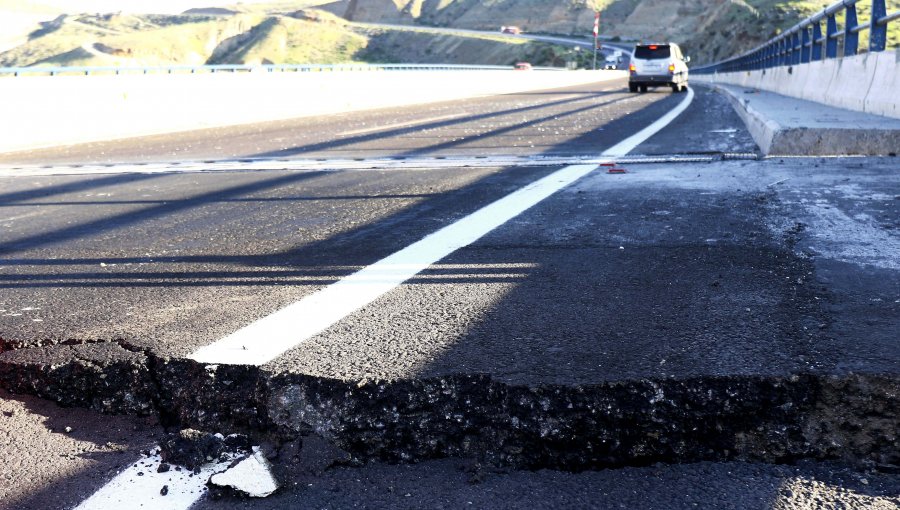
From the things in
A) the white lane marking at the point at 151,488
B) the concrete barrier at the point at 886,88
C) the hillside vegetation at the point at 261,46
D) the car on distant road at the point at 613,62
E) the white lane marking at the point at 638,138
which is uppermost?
the hillside vegetation at the point at 261,46

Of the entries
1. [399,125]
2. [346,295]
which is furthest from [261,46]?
[346,295]

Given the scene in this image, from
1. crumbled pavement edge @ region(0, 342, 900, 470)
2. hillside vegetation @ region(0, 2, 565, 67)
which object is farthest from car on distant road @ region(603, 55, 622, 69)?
crumbled pavement edge @ region(0, 342, 900, 470)

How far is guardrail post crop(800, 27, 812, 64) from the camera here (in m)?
16.4

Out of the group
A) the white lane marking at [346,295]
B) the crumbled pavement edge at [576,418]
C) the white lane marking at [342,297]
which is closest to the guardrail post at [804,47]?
the white lane marking at [346,295]

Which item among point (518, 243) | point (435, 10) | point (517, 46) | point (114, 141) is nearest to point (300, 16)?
point (435, 10)

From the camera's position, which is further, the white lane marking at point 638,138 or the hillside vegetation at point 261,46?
the hillside vegetation at point 261,46

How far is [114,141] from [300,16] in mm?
150574

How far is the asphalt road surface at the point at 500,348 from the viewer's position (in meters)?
2.36

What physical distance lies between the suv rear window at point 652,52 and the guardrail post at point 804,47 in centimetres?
1356

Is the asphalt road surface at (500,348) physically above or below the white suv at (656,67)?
below

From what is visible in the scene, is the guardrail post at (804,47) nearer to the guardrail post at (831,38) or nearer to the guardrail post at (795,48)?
the guardrail post at (795,48)

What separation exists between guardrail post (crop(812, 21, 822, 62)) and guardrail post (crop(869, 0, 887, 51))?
3776 millimetres

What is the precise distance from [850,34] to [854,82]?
2.70ft

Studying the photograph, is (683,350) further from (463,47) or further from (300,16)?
(300,16)
